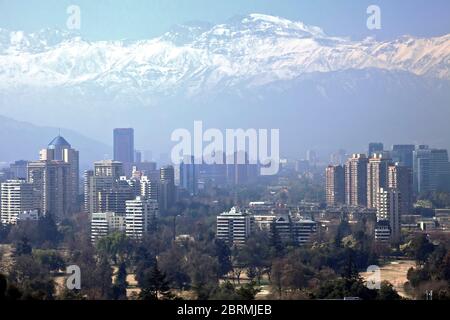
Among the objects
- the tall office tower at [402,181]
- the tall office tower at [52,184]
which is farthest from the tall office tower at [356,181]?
the tall office tower at [52,184]

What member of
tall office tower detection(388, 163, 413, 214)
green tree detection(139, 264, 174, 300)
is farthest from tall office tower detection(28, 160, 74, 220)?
green tree detection(139, 264, 174, 300)

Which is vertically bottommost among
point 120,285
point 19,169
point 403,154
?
point 120,285

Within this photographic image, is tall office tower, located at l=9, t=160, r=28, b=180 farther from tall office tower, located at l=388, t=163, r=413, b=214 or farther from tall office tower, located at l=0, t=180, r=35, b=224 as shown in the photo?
tall office tower, located at l=388, t=163, r=413, b=214

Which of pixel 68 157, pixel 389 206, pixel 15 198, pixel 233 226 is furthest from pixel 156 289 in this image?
pixel 68 157

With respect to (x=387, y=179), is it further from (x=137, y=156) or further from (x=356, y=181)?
(x=137, y=156)

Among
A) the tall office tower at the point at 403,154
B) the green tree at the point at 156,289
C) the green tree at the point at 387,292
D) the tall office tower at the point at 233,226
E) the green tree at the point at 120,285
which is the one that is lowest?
the green tree at the point at 120,285

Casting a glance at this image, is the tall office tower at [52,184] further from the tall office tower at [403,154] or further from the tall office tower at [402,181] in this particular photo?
Result: the tall office tower at [403,154]
